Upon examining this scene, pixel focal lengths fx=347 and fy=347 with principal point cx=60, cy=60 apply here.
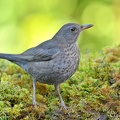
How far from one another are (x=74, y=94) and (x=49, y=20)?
568 centimetres

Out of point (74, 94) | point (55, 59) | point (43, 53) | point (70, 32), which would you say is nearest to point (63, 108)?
point (74, 94)

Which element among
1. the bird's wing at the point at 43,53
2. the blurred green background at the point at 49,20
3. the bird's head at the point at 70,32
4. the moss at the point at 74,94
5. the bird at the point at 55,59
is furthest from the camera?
the blurred green background at the point at 49,20

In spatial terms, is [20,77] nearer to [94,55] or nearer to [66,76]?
[66,76]

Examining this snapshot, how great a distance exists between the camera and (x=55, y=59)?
420 centimetres

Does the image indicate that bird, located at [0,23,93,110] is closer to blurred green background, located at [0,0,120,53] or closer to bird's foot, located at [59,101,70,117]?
bird's foot, located at [59,101,70,117]

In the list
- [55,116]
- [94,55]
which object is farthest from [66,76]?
[94,55]

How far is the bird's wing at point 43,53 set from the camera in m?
4.27

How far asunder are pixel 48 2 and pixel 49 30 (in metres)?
0.79

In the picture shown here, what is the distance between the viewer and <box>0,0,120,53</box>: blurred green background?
9.19 metres

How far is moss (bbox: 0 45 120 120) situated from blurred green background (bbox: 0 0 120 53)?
166 inches

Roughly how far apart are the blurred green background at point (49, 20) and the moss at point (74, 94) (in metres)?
4.20

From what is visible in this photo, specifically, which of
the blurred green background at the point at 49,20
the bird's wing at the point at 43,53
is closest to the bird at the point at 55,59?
the bird's wing at the point at 43,53

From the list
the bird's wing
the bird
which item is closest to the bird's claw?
the bird

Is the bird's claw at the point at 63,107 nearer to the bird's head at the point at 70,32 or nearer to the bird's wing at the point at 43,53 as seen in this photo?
the bird's wing at the point at 43,53
